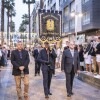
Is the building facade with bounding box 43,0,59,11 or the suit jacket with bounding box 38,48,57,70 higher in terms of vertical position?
the building facade with bounding box 43,0,59,11

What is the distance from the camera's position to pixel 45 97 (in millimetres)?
10953

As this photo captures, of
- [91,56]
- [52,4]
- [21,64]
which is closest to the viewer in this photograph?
[21,64]

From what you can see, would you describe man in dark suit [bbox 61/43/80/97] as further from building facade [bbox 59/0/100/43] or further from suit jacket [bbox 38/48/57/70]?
building facade [bbox 59/0/100/43]

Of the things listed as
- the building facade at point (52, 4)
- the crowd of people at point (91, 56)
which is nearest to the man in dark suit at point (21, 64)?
the crowd of people at point (91, 56)

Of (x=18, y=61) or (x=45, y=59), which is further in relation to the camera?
(x=45, y=59)

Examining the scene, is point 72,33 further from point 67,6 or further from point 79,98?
point 79,98

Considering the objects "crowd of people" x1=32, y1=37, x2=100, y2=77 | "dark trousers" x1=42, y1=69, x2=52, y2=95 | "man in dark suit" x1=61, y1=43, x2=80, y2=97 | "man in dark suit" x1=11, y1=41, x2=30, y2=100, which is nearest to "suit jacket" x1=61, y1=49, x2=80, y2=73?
"man in dark suit" x1=61, y1=43, x2=80, y2=97

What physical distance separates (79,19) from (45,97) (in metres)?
41.2

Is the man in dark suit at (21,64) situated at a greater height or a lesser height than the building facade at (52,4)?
lesser

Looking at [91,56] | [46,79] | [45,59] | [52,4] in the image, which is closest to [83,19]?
[91,56]

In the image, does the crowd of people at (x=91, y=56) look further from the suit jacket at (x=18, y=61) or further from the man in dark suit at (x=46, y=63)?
the suit jacket at (x=18, y=61)

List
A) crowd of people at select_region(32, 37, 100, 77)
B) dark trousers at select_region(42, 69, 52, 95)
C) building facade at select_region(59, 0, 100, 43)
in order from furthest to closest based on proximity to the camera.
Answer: building facade at select_region(59, 0, 100, 43) < crowd of people at select_region(32, 37, 100, 77) < dark trousers at select_region(42, 69, 52, 95)

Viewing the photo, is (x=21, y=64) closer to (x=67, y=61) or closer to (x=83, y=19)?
(x=67, y=61)

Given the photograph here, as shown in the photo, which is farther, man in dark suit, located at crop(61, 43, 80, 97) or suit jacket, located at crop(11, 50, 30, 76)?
man in dark suit, located at crop(61, 43, 80, 97)
